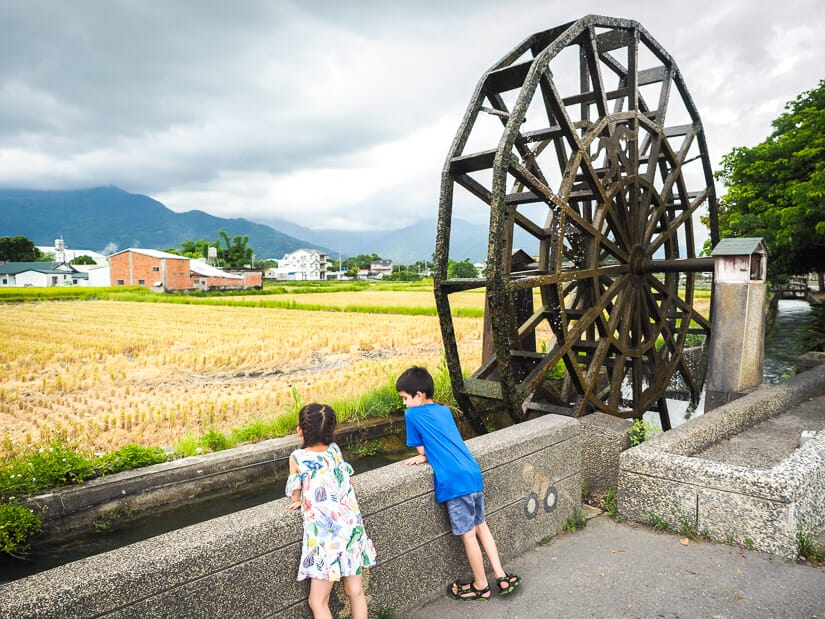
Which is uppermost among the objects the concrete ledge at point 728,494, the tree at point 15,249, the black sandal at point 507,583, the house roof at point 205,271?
the tree at point 15,249

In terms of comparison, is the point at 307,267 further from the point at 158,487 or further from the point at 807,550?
the point at 807,550

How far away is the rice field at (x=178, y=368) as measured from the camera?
7125mm

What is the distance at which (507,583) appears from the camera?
10.0 feet

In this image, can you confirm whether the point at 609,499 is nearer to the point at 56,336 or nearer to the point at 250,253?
the point at 56,336

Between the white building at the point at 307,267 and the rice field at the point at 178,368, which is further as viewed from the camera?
the white building at the point at 307,267

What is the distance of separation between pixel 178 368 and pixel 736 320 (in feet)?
31.7

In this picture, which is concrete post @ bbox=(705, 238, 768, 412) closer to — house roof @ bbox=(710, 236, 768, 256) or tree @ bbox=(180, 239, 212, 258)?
house roof @ bbox=(710, 236, 768, 256)

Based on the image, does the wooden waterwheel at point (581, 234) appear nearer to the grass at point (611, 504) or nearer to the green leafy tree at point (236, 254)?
the grass at point (611, 504)

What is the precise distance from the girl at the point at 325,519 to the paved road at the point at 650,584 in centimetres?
67

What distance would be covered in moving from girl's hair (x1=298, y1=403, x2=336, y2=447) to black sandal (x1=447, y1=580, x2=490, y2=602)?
3.99 ft

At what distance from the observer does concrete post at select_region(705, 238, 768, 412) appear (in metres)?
6.71

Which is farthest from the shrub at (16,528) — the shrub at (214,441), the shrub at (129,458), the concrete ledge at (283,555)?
the concrete ledge at (283,555)

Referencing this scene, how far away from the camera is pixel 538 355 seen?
668 centimetres

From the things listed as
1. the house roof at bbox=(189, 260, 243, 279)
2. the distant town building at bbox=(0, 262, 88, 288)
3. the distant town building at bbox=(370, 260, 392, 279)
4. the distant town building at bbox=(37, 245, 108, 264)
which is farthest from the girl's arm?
the distant town building at bbox=(370, 260, 392, 279)
